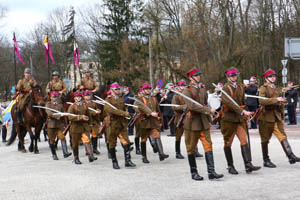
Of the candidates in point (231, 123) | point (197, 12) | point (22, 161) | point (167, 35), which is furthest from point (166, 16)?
point (231, 123)

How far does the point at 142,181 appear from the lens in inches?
328

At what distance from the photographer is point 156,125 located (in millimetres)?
10594

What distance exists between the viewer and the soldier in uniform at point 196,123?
26.7ft

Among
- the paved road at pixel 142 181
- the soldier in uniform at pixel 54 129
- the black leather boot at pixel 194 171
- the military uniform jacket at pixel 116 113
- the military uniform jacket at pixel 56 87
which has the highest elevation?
the military uniform jacket at pixel 56 87

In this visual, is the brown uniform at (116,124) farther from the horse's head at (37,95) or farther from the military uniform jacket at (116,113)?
the horse's head at (37,95)

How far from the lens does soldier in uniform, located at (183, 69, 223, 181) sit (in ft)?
26.7

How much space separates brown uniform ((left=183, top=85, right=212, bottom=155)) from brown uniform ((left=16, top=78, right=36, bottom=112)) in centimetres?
742

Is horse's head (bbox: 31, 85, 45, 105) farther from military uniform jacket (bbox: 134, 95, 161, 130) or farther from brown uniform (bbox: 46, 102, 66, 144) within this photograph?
military uniform jacket (bbox: 134, 95, 161, 130)

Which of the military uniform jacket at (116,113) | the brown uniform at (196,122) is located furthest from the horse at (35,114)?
the brown uniform at (196,122)

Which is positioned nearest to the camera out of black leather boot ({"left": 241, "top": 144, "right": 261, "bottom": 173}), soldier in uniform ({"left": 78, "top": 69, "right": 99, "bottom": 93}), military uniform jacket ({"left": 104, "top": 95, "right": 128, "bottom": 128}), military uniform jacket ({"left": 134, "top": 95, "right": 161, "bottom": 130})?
black leather boot ({"left": 241, "top": 144, "right": 261, "bottom": 173})

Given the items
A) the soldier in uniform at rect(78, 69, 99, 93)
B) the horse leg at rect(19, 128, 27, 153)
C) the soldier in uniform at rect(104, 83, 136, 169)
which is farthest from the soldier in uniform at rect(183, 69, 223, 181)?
the horse leg at rect(19, 128, 27, 153)

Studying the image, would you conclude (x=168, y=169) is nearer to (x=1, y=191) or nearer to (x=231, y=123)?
(x=231, y=123)

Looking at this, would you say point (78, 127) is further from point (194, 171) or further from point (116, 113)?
point (194, 171)

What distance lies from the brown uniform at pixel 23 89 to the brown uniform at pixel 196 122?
742 centimetres
